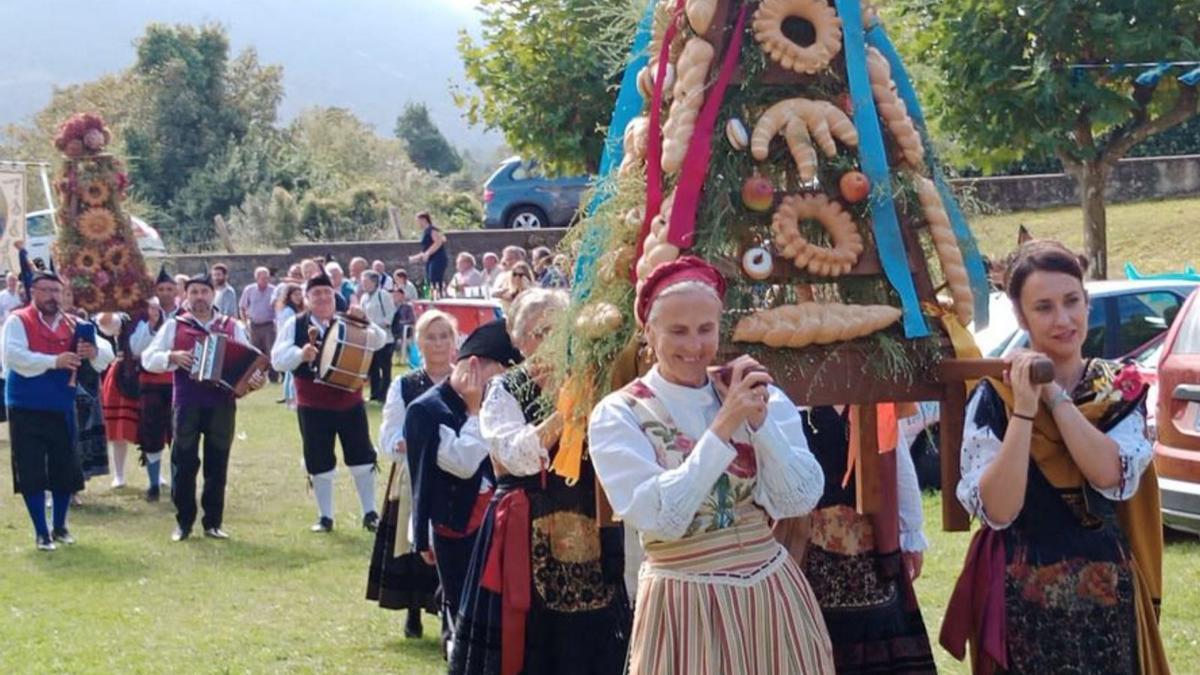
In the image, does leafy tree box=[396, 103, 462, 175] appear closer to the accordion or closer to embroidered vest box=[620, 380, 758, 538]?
the accordion

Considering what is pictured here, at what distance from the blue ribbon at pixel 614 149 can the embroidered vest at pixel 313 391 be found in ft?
24.2

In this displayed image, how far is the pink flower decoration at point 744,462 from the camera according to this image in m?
4.31

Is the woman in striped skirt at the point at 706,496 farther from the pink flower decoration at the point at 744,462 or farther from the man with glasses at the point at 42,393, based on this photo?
the man with glasses at the point at 42,393

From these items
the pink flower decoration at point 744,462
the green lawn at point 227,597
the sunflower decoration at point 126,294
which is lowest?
the green lawn at point 227,597

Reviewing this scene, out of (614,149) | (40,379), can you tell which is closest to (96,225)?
(40,379)

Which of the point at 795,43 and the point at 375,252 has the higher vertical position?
the point at 795,43

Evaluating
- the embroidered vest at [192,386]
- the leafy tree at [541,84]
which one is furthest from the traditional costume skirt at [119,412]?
the leafy tree at [541,84]

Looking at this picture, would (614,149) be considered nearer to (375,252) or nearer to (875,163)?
(875,163)

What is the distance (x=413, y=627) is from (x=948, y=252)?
526cm

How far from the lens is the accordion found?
1276 centimetres

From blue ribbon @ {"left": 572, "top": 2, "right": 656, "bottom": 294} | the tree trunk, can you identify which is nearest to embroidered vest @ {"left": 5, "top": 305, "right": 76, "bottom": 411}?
blue ribbon @ {"left": 572, "top": 2, "right": 656, "bottom": 294}

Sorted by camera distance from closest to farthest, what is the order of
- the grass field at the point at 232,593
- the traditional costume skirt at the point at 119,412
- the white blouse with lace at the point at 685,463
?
the white blouse with lace at the point at 685,463 < the grass field at the point at 232,593 < the traditional costume skirt at the point at 119,412

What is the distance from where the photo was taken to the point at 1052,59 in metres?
17.0

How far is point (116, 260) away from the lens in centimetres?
1502
